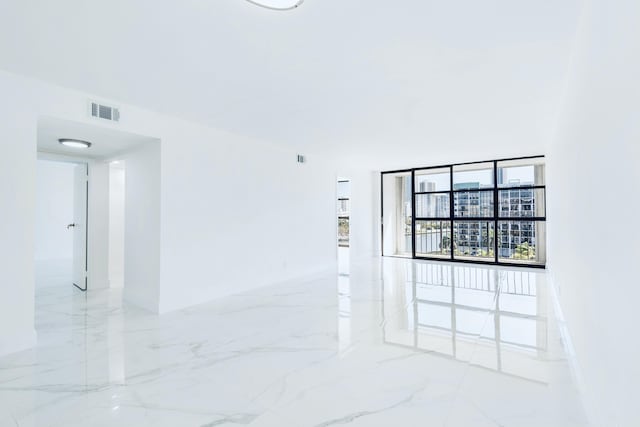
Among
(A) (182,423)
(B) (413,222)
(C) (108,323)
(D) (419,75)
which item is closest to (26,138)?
(C) (108,323)

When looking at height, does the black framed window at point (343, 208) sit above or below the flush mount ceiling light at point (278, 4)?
below

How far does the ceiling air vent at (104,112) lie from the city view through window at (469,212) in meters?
6.59

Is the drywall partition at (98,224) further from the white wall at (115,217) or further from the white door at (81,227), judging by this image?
the white wall at (115,217)

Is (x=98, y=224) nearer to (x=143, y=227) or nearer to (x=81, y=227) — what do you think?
(x=81, y=227)

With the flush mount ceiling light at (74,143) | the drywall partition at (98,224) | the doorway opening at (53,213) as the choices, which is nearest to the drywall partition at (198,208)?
the flush mount ceiling light at (74,143)

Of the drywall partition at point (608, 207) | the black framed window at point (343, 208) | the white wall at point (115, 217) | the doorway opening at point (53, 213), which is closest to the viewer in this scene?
the drywall partition at point (608, 207)

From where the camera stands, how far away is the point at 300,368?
244 cm

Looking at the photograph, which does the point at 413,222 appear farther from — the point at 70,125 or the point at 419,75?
the point at 70,125

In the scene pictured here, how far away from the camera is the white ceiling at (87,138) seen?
3383 millimetres

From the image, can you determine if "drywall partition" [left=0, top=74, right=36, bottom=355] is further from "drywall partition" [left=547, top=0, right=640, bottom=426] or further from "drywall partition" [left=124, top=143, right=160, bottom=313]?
"drywall partition" [left=547, top=0, right=640, bottom=426]

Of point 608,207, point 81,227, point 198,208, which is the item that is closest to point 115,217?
point 81,227

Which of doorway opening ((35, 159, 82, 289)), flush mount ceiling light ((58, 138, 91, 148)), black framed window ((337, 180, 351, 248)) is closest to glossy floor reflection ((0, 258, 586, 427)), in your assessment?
flush mount ceiling light ((58, 138, 91, 148))

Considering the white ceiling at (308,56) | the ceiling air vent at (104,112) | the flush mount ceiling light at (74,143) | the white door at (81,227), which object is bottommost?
the white door at (81,227)

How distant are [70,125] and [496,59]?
157 inches
